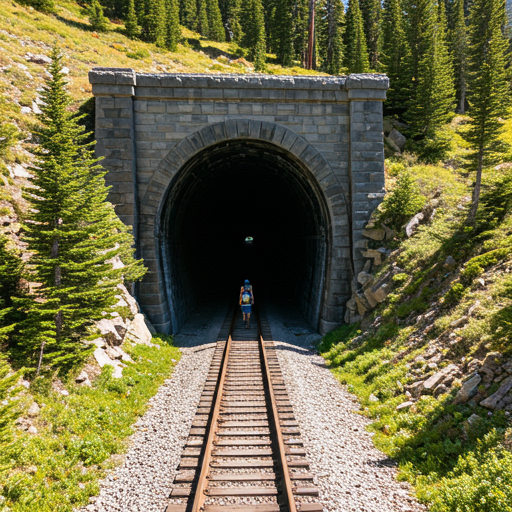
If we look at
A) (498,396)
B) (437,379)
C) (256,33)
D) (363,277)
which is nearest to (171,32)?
(256,33)

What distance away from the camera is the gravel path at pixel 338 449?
5.00 m

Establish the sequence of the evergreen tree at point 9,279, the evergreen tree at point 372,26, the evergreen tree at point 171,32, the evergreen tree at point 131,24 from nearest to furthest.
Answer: the evergreen tree at point 9,279, the evergreen tree at point 131,24, the evergreen tree at point 372,26, the evergreen tree at point 171,32

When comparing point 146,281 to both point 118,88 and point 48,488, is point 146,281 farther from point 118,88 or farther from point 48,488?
point 48,488

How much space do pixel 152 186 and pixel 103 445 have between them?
28.3 ft

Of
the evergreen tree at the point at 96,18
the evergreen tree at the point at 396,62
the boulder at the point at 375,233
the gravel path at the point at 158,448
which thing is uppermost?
the evergreen tree at the point at 96,18

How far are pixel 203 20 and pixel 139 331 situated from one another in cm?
7167

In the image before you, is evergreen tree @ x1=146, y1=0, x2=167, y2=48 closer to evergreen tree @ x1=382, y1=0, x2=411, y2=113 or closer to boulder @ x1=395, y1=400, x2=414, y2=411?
evergreen tree @ x1=382, y1=0, x2=411, y2=113

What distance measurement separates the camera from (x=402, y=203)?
1221 cm

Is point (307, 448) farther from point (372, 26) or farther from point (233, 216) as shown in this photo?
point (372, 26)

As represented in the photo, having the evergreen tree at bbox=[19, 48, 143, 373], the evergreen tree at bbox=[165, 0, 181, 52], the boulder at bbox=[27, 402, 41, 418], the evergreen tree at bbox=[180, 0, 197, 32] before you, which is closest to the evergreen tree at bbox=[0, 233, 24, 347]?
the evergreen tree at bbox=[19, 48, 143, 373]

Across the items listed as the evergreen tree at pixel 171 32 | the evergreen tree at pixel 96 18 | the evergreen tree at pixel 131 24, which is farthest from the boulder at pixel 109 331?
the evergreen tree at pixel 131 24

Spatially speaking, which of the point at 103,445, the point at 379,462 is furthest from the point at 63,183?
the point at 379,462

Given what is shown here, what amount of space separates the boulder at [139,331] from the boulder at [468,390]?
8.01 meters

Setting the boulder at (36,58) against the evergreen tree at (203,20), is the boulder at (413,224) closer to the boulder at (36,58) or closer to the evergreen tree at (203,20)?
the boulder at (36,58)
